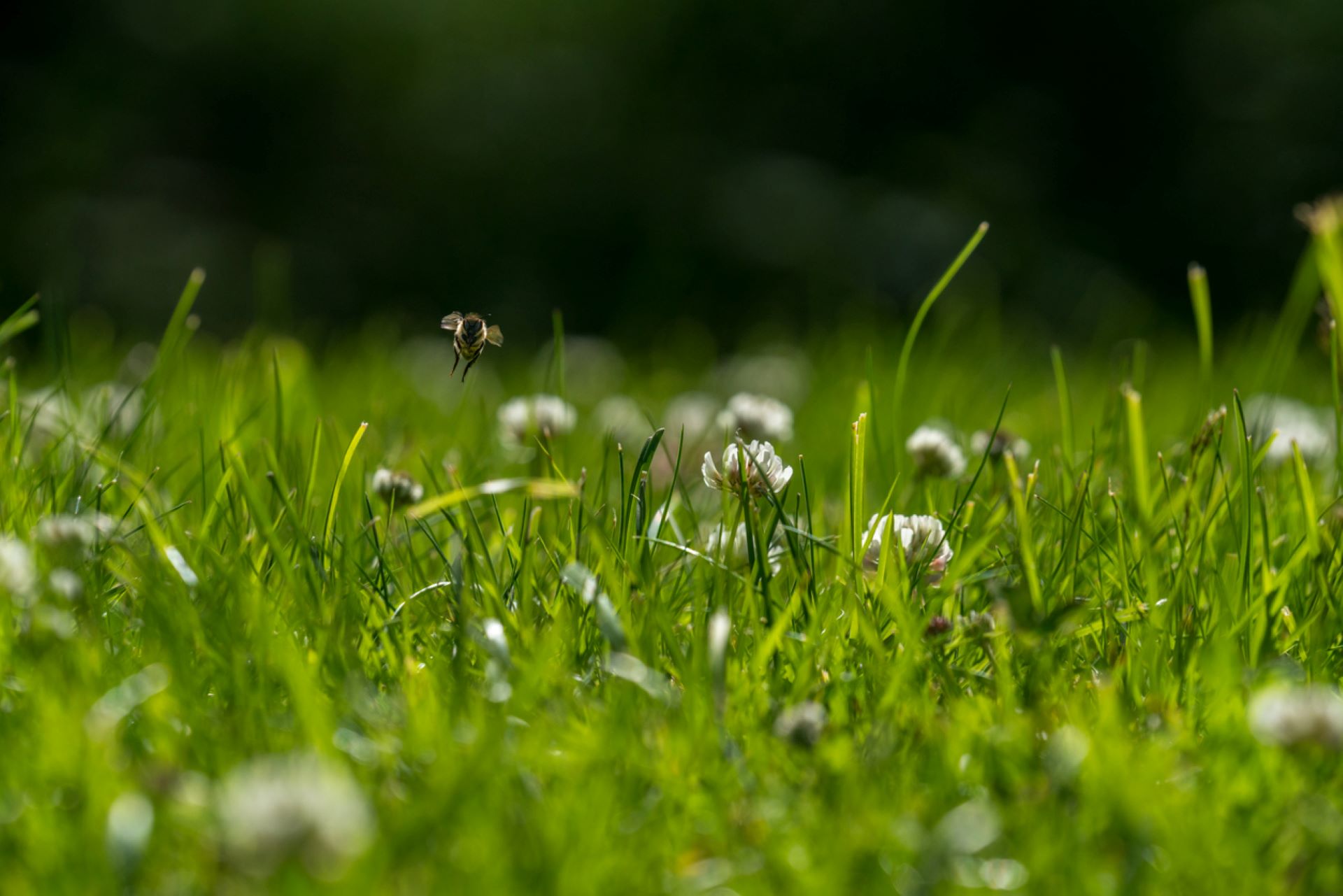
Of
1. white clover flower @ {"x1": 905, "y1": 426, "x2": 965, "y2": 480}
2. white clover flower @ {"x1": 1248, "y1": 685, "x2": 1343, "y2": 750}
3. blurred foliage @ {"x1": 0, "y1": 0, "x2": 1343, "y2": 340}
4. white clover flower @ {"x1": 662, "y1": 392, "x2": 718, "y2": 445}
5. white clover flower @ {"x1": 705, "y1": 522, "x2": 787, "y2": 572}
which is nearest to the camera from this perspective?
white clover flower @ {"x1": 1248, "y1": 685, "x2": 1343, "y2": 750}

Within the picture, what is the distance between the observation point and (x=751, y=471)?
1586 mm

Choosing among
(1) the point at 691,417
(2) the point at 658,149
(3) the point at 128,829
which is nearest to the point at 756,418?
(1) the point at 691,417

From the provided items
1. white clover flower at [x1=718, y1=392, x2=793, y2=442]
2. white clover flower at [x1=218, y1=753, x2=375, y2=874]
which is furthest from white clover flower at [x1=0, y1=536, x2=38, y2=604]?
white clover flower at [x1=718, y1=392, x2=793, y2=442]

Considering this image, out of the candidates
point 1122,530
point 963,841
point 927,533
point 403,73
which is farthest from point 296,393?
point 403,73

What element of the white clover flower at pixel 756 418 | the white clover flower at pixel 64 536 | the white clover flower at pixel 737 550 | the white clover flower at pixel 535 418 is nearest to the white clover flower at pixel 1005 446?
the white clover flower at pixel 756 418

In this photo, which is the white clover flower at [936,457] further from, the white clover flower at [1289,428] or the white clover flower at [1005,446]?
the white clover flower at [1289,428]

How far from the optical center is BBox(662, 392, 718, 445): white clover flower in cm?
276

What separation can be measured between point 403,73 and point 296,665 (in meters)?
5.85

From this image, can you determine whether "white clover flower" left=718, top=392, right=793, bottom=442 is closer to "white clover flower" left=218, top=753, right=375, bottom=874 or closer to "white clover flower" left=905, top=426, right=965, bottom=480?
"white clover flower" left=905, top=426, right=965, bottom=480

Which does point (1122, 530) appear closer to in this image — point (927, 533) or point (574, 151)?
point (927, 533)

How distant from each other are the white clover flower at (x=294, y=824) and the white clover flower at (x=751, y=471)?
2.45 feet

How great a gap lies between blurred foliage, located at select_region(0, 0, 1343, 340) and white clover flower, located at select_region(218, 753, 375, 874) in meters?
5.10

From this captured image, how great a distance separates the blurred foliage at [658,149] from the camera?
6.06m

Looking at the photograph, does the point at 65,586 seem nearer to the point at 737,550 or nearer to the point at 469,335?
the point at 469,335
